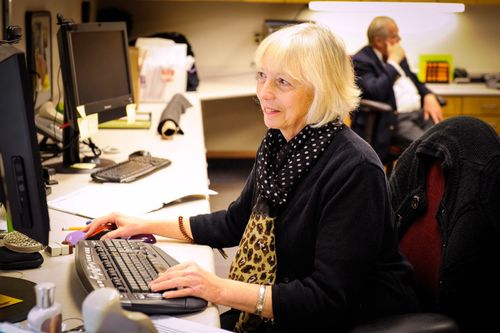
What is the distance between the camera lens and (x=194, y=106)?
13.5 ft

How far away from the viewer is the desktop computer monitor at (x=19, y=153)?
1232mm

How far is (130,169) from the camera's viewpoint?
2473 mm

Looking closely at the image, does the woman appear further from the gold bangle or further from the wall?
the wall

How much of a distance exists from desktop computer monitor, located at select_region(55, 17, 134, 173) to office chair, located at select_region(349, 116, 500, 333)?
128cm

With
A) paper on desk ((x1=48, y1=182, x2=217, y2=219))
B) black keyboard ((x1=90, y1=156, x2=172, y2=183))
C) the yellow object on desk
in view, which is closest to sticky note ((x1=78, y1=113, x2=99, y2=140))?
black keyboard ((x1=90, y1=156, x2=172, y2=183))

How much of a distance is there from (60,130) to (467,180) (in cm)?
177

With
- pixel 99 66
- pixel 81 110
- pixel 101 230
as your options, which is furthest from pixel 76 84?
pixel 101 230

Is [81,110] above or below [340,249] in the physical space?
above

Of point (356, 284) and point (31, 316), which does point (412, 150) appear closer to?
point (356, 284)

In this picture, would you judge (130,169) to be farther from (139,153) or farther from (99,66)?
(99,66)

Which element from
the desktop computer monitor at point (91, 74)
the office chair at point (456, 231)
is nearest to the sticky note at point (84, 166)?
the desktop computer monitor at point (91, 74)

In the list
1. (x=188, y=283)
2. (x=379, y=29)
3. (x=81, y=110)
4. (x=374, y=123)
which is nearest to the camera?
(x=188, y=283)

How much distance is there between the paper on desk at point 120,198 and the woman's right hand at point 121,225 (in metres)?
0.19

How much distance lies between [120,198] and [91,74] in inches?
26.6
